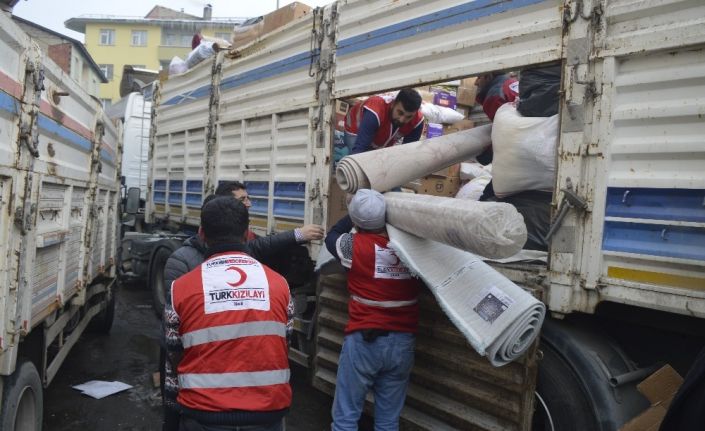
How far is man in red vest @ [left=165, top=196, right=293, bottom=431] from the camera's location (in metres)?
1.88

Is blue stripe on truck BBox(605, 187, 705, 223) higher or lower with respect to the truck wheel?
higher

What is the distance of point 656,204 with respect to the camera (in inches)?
90.6

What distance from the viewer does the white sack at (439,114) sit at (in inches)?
179

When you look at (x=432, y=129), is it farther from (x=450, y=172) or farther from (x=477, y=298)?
(x=477, y=298)

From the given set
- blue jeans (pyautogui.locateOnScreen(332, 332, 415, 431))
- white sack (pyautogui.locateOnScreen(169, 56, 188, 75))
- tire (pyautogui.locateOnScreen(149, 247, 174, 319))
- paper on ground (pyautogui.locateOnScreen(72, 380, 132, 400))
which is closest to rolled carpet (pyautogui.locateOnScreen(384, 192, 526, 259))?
blue jeans (pyautogui.locateOnScreen(332, 332, 415, 431))

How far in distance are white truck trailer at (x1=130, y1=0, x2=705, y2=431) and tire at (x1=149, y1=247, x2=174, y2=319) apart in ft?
11.0

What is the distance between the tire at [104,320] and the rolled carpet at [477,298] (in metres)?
4.05

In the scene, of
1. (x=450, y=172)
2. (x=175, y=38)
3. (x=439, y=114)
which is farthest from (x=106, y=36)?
(x=450, y=172)

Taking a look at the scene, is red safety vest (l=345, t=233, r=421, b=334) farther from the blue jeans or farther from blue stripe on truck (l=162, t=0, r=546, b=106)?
blue stripe on truck (l=162, t=0, r=546, b=106)

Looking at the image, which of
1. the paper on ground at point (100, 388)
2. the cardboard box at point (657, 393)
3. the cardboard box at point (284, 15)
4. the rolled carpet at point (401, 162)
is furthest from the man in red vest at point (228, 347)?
the cardboard box at point (284, 15)

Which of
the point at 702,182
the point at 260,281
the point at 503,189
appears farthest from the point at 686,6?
the point at 260,281

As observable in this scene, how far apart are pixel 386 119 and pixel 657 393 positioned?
2516 millimetres

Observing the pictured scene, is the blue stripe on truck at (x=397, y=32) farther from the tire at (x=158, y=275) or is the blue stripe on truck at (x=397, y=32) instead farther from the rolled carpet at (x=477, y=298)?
the tire at (x=158, y=275)

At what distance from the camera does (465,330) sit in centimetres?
241
